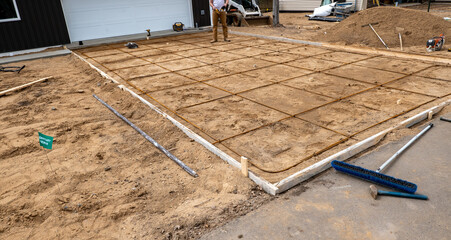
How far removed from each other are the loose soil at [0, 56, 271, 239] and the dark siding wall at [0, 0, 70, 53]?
211 inches

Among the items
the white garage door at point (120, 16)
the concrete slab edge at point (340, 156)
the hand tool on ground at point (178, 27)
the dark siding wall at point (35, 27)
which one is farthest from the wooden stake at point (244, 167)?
the hand tool on ground at point (178, 27)

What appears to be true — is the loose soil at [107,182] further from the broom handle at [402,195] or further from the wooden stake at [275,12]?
the wooden stake at [275,12]

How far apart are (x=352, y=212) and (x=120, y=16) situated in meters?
10.6

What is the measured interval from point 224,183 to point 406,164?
5.94 ft

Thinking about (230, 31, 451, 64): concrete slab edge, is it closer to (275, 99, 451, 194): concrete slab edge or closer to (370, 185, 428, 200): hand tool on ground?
(275, 99, 451, 194): concrete slab edge

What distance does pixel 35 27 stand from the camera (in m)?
8.91

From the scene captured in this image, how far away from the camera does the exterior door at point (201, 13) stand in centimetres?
1212

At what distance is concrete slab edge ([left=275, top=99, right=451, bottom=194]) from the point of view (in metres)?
2.67

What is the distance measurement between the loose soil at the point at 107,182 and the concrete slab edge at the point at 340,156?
252 millimetres

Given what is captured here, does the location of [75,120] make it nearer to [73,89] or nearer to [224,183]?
[73,89]

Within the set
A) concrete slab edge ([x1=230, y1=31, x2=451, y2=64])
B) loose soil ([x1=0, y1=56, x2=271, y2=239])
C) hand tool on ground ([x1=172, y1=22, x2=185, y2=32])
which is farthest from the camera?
hand tool on ground ([x1=172, y1=22, x2=185, y2=32])

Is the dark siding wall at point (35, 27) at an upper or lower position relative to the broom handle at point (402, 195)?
upper

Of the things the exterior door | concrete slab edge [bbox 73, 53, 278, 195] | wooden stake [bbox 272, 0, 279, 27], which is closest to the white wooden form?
concrete slab edge [bbox 73, 53, 278, 195]

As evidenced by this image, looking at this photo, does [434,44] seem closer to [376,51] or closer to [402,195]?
[376,51]
